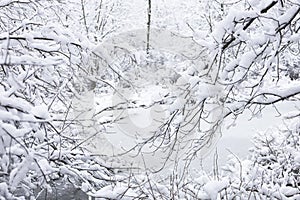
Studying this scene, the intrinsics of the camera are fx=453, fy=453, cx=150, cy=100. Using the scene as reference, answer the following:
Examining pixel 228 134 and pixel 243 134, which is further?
pixel 228 134

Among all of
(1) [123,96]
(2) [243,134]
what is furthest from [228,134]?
(1) [123,96]

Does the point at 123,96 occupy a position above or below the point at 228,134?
below

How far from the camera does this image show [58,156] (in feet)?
10.5

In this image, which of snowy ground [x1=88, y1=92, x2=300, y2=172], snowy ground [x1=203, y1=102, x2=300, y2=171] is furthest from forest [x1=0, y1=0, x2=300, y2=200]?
snowy ground [x1=203, y1=102, x2=300, y2=171]

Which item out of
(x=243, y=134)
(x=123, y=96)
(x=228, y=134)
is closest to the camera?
(x=123, y=96)

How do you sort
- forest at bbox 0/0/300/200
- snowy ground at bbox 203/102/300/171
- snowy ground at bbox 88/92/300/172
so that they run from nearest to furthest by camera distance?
forest at bbox 0/0/300/200
snowy ground at bbox 88/92/300/172
snowy ground at bbox 203/102/300/171

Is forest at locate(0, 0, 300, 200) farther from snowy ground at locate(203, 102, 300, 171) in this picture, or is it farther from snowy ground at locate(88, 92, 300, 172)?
snowy ground at locate(203, 102, 300, 171)

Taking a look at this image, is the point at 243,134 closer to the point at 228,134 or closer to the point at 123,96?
the point at 228,134

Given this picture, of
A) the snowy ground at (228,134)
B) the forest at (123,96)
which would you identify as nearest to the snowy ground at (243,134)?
the snowy ground at (228,134)

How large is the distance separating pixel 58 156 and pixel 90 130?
34.5 inches

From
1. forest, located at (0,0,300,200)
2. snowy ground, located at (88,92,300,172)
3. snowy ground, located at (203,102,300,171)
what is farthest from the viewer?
snowy ground, located at (203,102,300,171)

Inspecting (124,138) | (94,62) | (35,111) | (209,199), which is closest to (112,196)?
(209,199)

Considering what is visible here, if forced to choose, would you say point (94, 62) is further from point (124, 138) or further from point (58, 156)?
point (124, 138)

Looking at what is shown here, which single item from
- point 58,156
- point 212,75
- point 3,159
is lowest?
point 3,159
